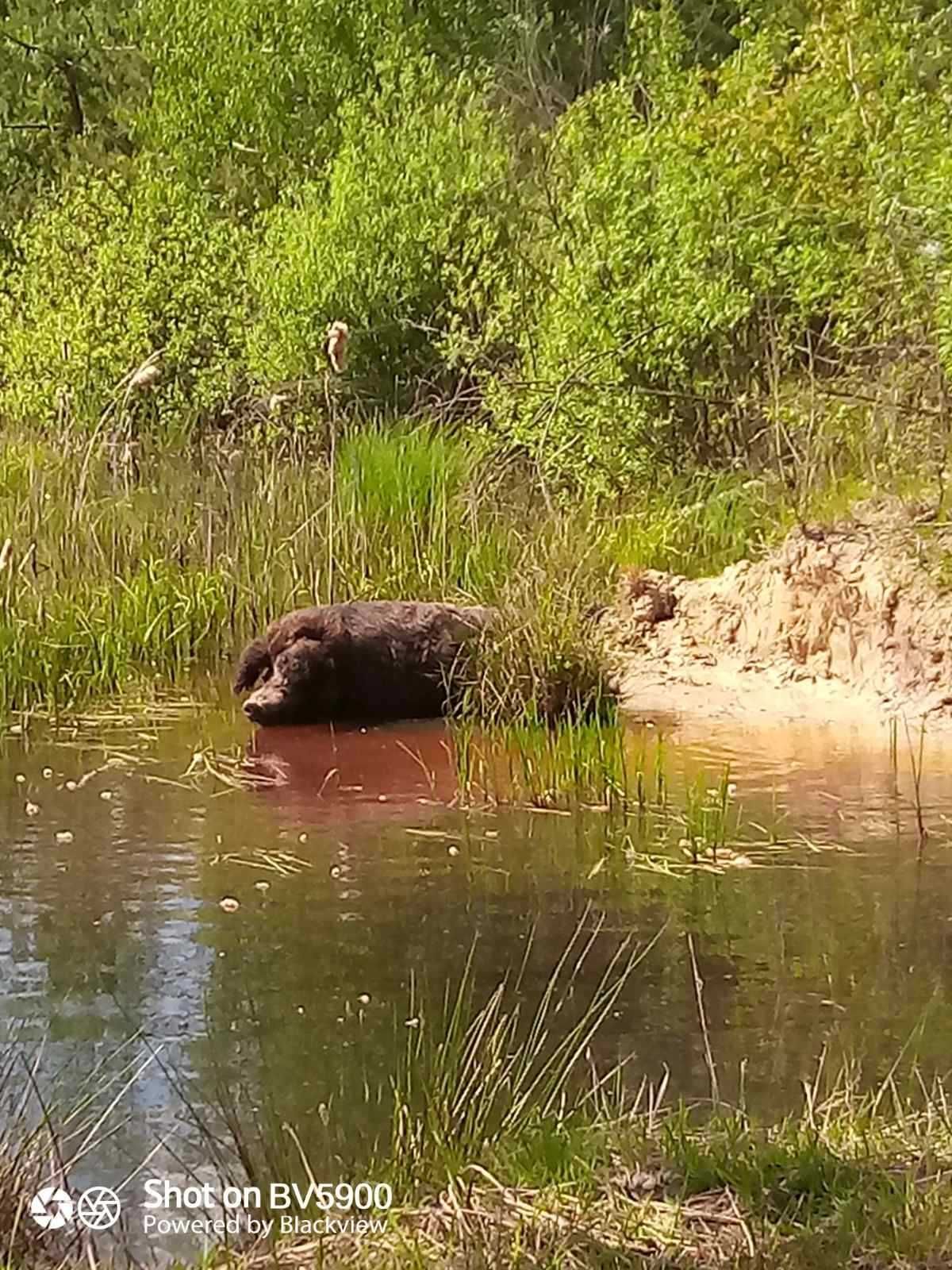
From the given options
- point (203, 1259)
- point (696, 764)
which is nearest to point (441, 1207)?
point (203, 1259)

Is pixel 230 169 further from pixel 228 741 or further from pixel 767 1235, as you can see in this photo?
pixel 767 1235

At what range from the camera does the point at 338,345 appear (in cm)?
1053

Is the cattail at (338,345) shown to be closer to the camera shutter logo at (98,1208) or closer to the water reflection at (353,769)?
the water reflection at (353,769)

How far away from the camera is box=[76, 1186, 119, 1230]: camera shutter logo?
2559mm

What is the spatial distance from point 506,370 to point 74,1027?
8.32 metres

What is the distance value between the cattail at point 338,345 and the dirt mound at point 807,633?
266 cm

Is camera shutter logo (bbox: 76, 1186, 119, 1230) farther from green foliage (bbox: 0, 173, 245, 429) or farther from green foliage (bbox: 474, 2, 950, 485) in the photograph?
green foliage (bbox: 0, 173, 245, 429)

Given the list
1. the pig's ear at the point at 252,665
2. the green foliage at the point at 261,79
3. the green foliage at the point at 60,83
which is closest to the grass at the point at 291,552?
the pig's ear at the point at 252,665

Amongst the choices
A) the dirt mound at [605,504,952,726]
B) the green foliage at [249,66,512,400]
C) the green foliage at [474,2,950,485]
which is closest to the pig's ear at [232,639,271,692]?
the dirt mound at [605,504,952,726]

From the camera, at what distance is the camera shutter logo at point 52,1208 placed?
97.1 inches

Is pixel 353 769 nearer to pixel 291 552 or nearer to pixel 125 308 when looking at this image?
pixel 291 552

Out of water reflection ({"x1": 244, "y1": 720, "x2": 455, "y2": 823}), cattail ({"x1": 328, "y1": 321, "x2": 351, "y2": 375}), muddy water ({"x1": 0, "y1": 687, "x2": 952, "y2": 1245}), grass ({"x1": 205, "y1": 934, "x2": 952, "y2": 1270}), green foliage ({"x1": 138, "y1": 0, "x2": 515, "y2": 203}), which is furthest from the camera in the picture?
green foliage ({"x1": 138, "y1": 0, "x2": 515, "y2": 203})

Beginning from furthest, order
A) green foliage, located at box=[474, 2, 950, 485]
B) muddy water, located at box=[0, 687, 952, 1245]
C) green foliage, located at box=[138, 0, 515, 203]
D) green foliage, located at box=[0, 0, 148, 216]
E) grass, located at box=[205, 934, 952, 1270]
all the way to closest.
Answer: green foliage, located at box=[0, 0, 148, 216]
green foliage, located at box=[138, 0, 515, 203]
green foliage, located at box=[474, 2, 950, 485]
muddy water, located at box=[0, 687, 952, 1245]
grass, located at box=[205, 934, 952, 1270]

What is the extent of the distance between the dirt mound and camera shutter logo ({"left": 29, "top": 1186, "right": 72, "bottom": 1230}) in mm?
4505
